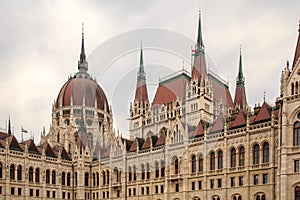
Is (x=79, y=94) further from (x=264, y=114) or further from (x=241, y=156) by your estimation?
(x=264, y=114)

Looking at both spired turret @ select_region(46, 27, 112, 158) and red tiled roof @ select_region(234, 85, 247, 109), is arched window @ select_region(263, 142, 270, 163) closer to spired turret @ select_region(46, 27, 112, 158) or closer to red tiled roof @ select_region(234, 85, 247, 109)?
red tiled roof @ select_region(234, 85, 247, 109)

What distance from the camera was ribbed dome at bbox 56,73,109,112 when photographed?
107 metres

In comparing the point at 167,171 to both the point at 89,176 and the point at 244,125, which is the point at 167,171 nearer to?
the point at 244,125

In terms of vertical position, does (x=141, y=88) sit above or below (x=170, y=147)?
above

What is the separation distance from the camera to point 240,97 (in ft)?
331

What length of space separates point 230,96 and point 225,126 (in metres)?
41.2

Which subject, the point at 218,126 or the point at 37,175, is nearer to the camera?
the point at 218,126

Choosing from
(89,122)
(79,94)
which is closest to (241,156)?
(89,122)

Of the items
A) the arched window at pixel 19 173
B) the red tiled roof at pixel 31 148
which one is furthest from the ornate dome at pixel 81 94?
the arched window at pixel 19 173

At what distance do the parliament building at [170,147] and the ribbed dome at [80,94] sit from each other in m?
0.26

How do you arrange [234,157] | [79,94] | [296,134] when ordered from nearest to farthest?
[296,134], [234,157], [79,94]

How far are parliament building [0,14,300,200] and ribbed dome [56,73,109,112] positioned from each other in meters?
0.26

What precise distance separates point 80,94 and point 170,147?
42.5 metres

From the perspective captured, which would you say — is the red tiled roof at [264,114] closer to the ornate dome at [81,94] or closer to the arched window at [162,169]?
the arched window at [162,169]
